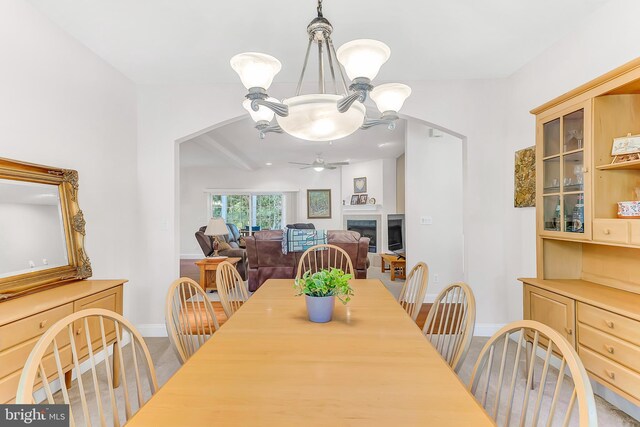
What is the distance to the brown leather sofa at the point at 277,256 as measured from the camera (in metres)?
5.03

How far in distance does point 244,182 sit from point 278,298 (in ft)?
25.8

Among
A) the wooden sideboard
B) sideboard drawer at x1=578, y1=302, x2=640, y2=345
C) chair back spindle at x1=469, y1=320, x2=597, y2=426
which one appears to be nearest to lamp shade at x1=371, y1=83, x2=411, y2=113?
chair back spindle at x1=469, y1=320, x2=597, y2=426

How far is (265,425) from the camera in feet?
2.74

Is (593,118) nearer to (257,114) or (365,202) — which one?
(257,114)

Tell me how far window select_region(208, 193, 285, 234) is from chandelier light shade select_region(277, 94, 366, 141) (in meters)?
8.14

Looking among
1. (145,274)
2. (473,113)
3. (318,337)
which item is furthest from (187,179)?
(318,337)

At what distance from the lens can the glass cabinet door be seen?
2.22 meters

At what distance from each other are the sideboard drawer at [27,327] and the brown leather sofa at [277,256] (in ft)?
10.6

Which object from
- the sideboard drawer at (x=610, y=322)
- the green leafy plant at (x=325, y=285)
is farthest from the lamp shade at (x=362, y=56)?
the sideboard drawer at (x=610, y=322)

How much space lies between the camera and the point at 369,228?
8.41 meters

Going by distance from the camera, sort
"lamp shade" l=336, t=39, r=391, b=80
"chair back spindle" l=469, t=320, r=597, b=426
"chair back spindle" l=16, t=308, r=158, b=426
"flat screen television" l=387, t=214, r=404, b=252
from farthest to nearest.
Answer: "flat screen television" l=387, t=214, r=404, b=252 < "lamp shade" l=336, t=39, r=391, b=80 < "chair back spindle" l=16, t=308, r=158, b=426 < "chair back spindle" l=469, t=320, r=597, b=426

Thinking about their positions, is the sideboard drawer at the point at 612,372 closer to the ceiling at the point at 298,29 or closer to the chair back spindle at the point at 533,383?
the chair back spindle at the point at 533,383

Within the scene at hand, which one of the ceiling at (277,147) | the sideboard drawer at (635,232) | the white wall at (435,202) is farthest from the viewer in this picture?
the ceiling at (277,147)

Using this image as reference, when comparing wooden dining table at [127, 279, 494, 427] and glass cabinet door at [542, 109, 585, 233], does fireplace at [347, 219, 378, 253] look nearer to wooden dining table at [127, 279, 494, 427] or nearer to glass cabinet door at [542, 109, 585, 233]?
glass cabinet door at [542, 109, 585, 233]
